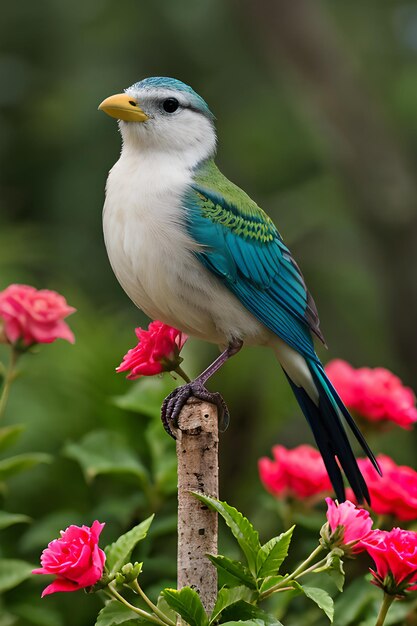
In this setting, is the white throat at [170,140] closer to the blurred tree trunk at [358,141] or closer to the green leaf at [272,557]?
the green leaf at [272,557]

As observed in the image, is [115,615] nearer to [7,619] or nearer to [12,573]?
[12,573]

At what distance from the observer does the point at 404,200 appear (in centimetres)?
598

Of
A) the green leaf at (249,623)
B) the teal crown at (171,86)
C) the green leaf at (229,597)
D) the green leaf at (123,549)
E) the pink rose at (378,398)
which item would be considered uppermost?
the teal crown at (171,86)

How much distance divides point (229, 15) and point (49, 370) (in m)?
5.83

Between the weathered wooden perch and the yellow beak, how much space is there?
96cm

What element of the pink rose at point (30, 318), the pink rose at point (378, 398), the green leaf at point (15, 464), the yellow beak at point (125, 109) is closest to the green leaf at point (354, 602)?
the pink rose at point (378, 398)

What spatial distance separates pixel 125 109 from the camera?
2.57m

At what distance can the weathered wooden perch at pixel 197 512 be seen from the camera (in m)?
1.82

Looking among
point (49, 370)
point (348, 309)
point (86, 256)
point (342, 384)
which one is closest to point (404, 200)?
point (348, 309)

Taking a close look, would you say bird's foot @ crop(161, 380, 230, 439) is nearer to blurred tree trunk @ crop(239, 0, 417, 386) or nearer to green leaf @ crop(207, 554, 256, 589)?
green leaf @ crop(207, 554, 256, 589)

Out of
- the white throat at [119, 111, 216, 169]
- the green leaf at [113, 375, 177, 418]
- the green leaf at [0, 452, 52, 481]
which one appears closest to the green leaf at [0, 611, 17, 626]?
the green leaf at [0, 452, 52, 481]

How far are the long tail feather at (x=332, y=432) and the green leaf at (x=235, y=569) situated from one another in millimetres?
557

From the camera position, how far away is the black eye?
8.85 feet

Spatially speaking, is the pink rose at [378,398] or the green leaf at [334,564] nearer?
the green leaf at [334,564]
